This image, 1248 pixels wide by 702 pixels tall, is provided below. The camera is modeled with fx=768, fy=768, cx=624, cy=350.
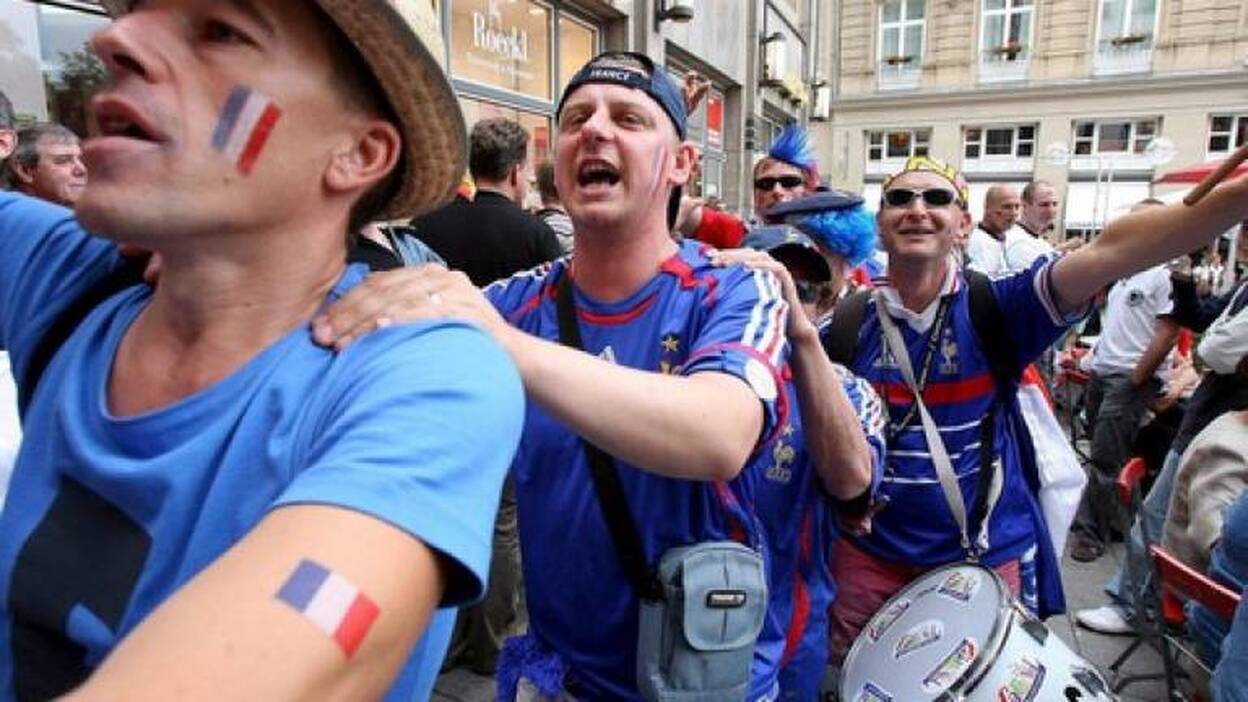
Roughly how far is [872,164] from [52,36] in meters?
27.7

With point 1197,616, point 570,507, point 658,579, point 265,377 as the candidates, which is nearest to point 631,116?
point 570,507

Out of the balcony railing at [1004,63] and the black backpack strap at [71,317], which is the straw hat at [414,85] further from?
the balcony railing at [1004,63]

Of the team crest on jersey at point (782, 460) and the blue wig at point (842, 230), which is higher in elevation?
the blue wig at point (842, 230)

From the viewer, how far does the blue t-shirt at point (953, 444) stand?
2.43 metres

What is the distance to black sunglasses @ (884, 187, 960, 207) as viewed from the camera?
8.75ft

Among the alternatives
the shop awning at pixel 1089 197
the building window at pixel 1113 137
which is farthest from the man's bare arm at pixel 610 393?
the building window at pixel 1113 137

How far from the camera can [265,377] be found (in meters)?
0.87

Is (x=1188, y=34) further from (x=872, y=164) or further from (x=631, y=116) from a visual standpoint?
(x=631, y=116)

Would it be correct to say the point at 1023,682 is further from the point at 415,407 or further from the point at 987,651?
the point at 415,407

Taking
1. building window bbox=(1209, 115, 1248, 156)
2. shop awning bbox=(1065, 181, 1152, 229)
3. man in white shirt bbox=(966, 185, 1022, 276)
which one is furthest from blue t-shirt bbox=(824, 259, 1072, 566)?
building window bbox=(1209, 115, 1248, 156)

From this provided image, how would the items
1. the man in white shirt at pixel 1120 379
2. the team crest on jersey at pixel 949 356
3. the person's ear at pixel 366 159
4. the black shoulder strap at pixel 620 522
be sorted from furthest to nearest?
the man in white shirt at pixel 1120 379
the team crest on jersey at pixel 949 356
the black shoulder strap at pixel 620 522
the person's ear at pixel 366 159

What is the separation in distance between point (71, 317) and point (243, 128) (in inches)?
19.2

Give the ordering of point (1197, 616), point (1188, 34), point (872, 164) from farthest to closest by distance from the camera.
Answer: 1. point (872, 164)
2. point (1188, 34)
3. point (1197, 616)

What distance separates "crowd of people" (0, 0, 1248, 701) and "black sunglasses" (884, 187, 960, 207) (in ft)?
1.22
